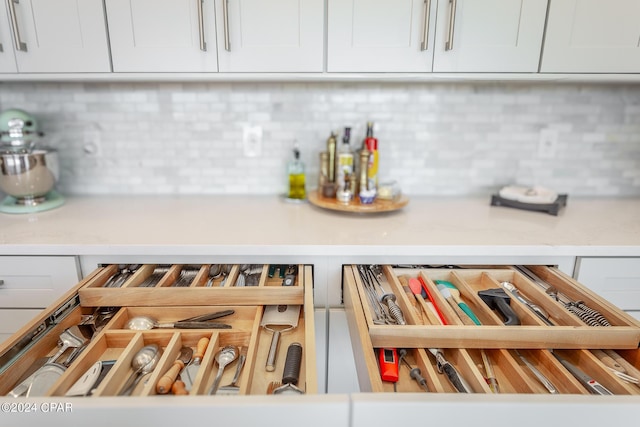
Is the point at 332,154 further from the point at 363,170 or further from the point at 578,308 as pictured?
the point at 578,308

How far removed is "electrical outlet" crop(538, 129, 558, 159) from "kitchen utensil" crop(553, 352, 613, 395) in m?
1.23

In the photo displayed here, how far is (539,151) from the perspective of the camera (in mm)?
1765

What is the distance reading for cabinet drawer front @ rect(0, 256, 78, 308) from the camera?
1.15 m

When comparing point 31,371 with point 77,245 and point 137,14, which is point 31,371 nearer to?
point 77,245

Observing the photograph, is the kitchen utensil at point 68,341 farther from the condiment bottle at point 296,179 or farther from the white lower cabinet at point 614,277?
the white lower cabinet at point 614,277

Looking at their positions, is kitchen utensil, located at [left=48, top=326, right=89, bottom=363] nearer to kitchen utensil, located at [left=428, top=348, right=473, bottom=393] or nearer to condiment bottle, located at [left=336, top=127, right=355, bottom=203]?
kitchen utensil, located at [left=428, top=348, right=473, bottom=393]

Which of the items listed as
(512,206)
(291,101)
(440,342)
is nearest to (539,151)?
(512,206)

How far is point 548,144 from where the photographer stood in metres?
1.76

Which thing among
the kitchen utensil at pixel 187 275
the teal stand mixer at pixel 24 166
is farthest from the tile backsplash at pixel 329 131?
the kitchen utensil at pixel 187 275

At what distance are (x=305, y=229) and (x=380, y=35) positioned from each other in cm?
75

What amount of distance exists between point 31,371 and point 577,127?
2166 mm

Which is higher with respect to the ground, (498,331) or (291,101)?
(291,101)

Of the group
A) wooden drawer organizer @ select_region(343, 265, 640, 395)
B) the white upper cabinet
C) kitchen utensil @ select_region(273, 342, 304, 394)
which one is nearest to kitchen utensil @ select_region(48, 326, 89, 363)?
kitchen utensil @ select_region(273, 342, 304, 394)

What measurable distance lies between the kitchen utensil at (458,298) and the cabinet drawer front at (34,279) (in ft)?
3.72
